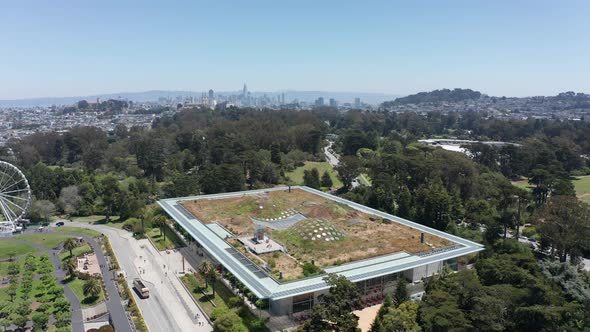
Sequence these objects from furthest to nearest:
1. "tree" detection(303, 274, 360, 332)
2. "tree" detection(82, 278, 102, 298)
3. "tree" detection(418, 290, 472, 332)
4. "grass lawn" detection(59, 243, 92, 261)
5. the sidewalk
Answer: "grass lawn" detection(59, 243, 92, 261), "tree" detection(82, 278, 102, 298), the sidewalk, "tree" detection(303, 274, 360, 332), "tree" detection(418, 290, 472, 332)

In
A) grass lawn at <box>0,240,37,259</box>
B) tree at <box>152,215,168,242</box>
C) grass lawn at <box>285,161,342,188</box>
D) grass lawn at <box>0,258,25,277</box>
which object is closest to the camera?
grass lawn at <box>0,258,25,277</box>

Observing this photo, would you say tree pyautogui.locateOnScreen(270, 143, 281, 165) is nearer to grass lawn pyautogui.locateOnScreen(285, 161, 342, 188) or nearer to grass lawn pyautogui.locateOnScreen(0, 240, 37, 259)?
grass lawn pyautogui.locateOnScreen(285, 161, 342, 188)

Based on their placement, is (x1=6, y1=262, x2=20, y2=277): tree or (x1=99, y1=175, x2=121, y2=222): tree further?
(x1=99, y1=175, x2=121, y2=222): tree

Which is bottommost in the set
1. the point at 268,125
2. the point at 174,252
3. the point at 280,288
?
the point at 174,252

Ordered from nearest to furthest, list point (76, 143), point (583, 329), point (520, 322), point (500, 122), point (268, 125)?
1. point (583, 329)
2. point (520, 322)
3. point (76, 143)
4. point (268, 125)
5. point (500, 122)

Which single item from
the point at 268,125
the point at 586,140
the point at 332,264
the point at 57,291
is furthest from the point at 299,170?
the point at 586,140

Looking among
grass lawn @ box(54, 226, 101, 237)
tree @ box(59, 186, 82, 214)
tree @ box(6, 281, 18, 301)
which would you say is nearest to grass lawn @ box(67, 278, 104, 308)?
tree @ box(6, 281, 18, 301)

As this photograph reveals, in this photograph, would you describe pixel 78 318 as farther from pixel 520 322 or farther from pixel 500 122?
pixel 500 122
